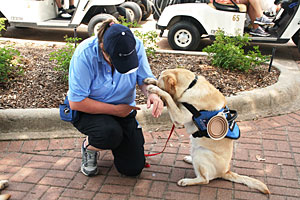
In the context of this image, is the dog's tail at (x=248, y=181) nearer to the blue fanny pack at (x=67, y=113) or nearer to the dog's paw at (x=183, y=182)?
the dog's paw at (x=183, y=182)

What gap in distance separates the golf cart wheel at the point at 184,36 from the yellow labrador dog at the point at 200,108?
4420 mm

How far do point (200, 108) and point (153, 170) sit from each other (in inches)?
34.2

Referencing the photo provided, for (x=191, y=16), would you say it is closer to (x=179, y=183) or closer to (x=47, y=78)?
(x=47, y=78)

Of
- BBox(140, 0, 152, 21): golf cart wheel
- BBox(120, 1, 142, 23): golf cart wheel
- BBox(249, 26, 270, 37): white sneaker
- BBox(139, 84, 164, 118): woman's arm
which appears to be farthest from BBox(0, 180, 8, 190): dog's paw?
BBox(140, 0, 152, 21): golf cart wheel

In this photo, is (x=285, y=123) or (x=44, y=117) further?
(x=285, y=123)

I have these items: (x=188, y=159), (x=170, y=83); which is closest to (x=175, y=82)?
(x=170, y=83)

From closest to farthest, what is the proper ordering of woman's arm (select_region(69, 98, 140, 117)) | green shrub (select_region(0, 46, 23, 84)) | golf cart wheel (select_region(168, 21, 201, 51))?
1. woman's arm (select_region(69, 98, 140, 117))
2. green shrub (select_region(0, 46, 23, 84))
3. golf cart wheel (select_region(168, 21, 201, 51))

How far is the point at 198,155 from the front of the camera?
2857mm

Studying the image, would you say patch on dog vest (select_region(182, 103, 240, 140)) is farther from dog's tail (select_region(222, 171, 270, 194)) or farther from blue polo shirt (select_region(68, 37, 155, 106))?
blue polo shirt (select_region(68, 37, 155, 106))

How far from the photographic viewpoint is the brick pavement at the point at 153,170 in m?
2.84

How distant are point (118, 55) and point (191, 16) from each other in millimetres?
5066

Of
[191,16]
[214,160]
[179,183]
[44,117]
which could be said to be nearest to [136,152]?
[179,183]

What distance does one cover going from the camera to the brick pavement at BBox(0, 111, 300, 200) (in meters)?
2.84

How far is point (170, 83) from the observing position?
2811 millimetres
